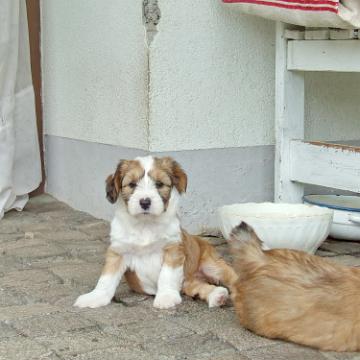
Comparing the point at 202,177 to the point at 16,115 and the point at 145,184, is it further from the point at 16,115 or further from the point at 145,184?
the point at 16,115

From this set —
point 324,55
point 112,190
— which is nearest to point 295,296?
point 112,190

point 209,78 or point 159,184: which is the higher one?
point 209,78

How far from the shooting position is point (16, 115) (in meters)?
A: 6.25

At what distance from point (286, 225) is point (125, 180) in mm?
1131

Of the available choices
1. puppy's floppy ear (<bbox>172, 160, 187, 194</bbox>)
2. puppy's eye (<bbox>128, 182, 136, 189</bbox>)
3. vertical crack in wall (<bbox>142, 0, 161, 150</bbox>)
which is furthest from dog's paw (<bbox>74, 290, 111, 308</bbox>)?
vertical crack in wall (<bbox>142, 0, 161, 150</bbox>)

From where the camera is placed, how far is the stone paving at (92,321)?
3.31 metres

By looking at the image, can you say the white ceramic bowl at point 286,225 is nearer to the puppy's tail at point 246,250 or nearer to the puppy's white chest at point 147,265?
the puppy's white chest at point 147,265

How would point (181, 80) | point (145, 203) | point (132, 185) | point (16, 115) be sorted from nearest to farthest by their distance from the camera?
1. point (145, 203)
2. point (132, 185)
3. point (181, 80)
4. point (16, 115)

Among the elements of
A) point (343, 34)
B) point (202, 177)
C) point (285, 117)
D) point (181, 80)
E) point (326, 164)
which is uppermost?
point (343, 34)

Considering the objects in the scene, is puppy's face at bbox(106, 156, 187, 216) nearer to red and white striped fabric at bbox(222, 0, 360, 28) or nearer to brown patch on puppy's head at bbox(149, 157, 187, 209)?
brown patch on puppy's head at bbox(149, 157, 187, 209)

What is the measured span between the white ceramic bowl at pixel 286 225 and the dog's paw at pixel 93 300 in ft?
3.37

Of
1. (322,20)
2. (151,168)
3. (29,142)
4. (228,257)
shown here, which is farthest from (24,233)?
(322,20)

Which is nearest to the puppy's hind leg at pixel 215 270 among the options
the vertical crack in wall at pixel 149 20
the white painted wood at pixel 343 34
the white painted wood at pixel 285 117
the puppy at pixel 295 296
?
the puppy at pixel 295 296

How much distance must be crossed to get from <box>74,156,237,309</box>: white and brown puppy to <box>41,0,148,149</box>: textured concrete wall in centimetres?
123
